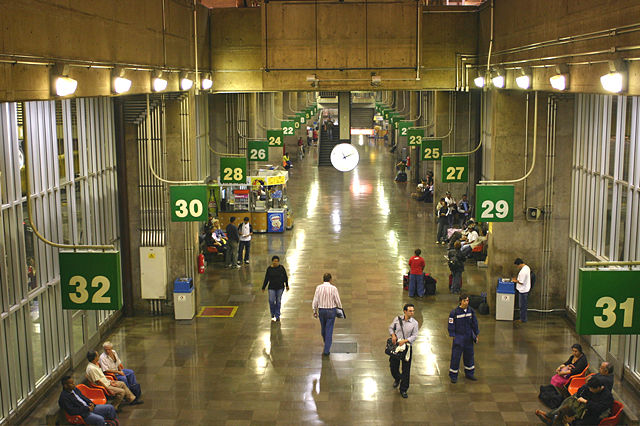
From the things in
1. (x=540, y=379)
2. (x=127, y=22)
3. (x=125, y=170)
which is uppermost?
(x=127, y=22)

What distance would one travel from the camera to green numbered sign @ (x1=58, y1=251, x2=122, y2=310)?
9.02m

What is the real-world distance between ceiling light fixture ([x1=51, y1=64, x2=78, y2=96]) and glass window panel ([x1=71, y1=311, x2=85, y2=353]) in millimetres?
6064

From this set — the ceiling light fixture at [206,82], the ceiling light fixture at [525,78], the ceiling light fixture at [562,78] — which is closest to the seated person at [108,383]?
the ceiling light fixture at [206,82]

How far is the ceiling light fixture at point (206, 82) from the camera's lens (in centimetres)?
1669

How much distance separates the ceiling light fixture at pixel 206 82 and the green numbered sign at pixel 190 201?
12.8 ft

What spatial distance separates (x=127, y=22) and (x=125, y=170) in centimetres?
500

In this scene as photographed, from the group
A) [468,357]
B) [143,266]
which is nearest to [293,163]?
[143,266]

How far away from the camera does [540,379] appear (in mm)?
12461

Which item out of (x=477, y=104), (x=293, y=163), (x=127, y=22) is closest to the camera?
(x=127, y=22)

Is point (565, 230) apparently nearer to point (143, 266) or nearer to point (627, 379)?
point (627, 379)

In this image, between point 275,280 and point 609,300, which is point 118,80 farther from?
point 609,300

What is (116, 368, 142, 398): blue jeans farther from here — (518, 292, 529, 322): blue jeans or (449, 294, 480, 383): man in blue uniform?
(518, 292, 529, 322): blue jeans

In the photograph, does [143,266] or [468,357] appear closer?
[468,357]

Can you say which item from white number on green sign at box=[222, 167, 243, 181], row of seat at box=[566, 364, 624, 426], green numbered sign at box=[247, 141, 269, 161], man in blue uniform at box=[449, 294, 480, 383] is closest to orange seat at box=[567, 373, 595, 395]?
row of seat at box=[566, 364, 624, 426]
